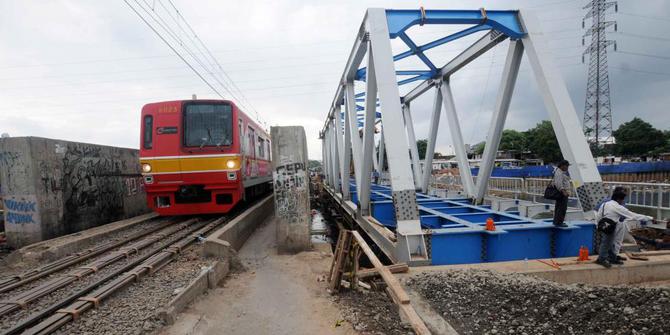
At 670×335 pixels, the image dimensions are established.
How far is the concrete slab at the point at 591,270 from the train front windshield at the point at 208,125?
6126 mm

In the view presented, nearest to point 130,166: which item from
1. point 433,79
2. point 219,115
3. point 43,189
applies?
point 43,189

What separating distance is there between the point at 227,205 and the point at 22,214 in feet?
13.8

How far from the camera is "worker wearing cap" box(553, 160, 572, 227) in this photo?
4850 millimetres

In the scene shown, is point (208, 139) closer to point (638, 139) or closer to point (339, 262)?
point (339, 262)

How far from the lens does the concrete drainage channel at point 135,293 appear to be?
3344 millimetres

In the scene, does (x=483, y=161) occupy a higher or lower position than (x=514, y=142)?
lower

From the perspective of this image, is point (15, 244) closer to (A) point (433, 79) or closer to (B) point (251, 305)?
(B) point (251, 305)

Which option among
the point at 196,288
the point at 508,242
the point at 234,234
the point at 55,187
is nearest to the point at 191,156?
the point at 234,234

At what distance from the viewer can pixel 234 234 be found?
6.83 meters

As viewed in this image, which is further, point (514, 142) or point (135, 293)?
point (514, 142)

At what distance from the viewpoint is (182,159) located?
27.5 ft

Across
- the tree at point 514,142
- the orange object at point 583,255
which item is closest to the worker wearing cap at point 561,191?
the orange object at point 583,255

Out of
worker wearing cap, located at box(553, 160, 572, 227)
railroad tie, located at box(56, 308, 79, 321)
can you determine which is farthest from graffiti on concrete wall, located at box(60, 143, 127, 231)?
worker wearing cap, located at box(553, 160, 572, 227)

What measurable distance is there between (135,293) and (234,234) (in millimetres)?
2710
